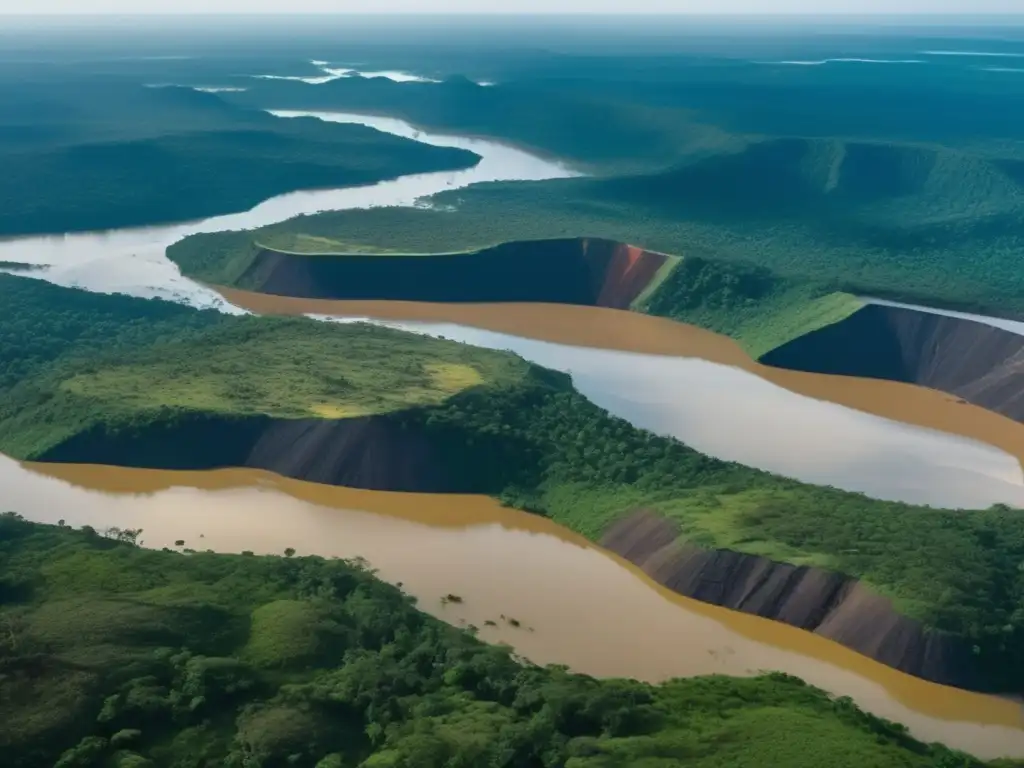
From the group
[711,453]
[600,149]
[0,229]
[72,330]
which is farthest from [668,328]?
[600,149]

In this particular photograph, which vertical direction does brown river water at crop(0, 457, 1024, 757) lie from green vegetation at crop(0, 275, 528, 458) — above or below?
below

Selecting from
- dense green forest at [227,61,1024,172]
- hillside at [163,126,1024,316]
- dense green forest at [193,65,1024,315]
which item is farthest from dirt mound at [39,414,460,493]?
dense green forest at [227,61,1024,172]

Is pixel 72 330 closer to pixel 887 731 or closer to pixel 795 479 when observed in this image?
pixel 795 479

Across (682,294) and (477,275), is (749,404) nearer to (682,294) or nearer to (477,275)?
(682,294)

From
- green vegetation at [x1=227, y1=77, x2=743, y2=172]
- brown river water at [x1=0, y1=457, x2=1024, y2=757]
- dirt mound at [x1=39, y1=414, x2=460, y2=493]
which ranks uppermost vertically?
green vegetation at [x1=227, y1=77, x2=743, y2=172]

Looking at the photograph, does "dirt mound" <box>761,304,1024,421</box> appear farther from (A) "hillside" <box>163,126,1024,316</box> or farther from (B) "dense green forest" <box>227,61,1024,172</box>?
(B) "dense green forest" <box>227,61,1024,172</box>

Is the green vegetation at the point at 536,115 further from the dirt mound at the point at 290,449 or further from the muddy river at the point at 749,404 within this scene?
the dirt mound at the point at 290,449
